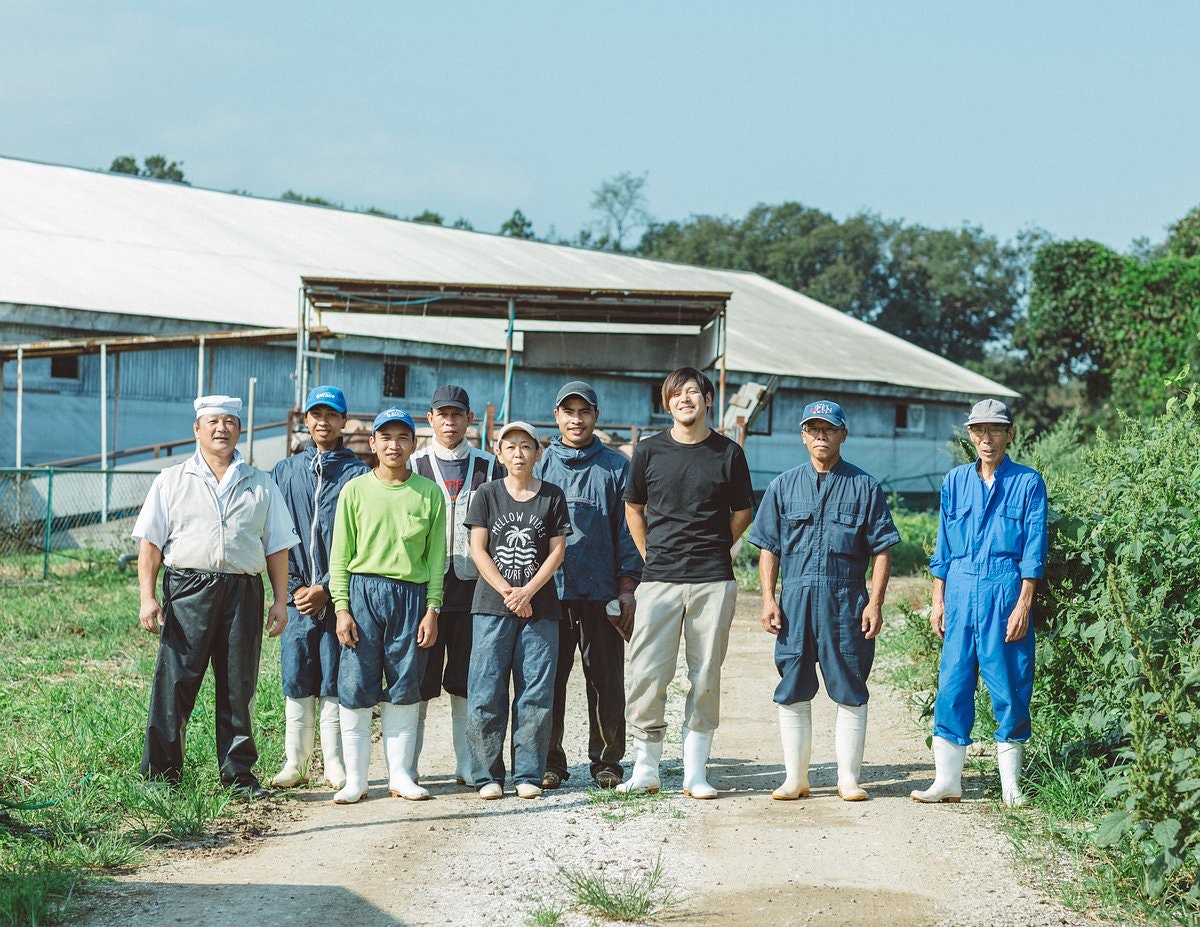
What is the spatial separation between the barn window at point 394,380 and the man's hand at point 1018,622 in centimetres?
1753

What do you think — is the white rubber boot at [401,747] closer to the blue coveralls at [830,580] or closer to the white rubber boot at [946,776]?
the blue coveralls at [830,580]

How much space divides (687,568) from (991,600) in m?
1.36

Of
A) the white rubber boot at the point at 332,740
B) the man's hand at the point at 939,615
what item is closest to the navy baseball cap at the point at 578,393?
the white rubber boot at the point at 332,740

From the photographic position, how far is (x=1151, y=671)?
4.37 m

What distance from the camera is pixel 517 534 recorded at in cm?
578

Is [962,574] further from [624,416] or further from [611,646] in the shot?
[624,416]

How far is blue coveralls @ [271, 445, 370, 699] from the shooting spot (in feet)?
19.2

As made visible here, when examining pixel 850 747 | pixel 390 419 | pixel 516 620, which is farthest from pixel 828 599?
pixel 390 419

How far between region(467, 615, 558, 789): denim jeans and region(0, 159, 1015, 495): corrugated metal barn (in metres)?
8.58

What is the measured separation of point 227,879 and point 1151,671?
3395mm

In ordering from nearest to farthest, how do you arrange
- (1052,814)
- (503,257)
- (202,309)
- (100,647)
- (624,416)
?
(1052,814) < (100,647) < (202,309) < (624,416) < (503,257)

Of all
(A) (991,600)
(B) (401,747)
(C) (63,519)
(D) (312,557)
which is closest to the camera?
(A) (991,600)

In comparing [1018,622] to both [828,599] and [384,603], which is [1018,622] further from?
[384,603]

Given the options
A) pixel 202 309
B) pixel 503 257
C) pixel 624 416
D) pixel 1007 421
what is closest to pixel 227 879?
pixel 1007 421
